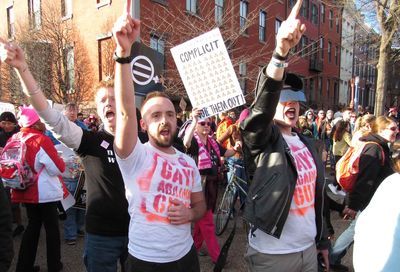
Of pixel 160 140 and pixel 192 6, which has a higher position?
pixel 192 6

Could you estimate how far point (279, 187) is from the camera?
7.29 feet

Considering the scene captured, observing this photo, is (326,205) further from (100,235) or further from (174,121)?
(100,235)

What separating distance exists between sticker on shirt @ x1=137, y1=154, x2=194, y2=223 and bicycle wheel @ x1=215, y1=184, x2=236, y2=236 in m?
3.64

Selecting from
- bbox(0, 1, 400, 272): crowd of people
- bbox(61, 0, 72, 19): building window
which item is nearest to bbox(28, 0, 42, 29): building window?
bbox(61, 0, 72, 19): building window

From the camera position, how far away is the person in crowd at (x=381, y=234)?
1.49 meters

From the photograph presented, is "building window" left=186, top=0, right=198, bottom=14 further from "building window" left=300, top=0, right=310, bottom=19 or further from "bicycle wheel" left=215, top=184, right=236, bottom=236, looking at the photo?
"building window" left=300, top=0, right=310, bottom=19

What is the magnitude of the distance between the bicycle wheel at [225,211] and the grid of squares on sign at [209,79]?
234 centimetres

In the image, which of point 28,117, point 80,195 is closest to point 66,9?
point 80,195

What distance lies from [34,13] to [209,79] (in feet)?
54.3

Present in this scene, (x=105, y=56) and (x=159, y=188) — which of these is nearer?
(x=159, y=188)

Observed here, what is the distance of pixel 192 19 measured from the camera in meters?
15.0

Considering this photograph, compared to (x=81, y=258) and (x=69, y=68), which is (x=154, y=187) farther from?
(x=69, y=68)

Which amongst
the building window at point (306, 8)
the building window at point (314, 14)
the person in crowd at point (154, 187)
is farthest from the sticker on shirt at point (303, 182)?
the building window at point (314, 14)

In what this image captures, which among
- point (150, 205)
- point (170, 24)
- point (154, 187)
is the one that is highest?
point (170, 24)
